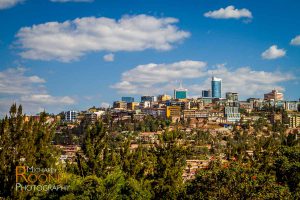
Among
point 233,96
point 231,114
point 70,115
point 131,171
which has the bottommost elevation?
point 131,171

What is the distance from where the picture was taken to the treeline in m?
14.9

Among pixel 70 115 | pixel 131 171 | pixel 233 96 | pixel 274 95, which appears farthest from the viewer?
pixel 274 95

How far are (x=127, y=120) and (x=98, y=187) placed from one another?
9044 centimetres

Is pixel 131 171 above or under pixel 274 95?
under

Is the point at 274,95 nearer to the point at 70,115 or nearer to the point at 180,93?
the point at 180,93

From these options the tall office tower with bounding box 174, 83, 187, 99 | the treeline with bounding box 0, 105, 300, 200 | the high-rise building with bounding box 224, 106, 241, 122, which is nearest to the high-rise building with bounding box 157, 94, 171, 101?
the tall office tower with bounding box 174, 83, 187, 99

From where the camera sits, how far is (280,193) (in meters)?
14.7

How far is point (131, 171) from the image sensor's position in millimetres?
20531

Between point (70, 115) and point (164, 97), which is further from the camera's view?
point (164, 97)

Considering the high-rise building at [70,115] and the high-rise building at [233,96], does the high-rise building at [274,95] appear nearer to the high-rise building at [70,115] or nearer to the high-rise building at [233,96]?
the high-rise building at [233,96]

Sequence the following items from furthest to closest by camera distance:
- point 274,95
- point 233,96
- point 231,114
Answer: point 274,95 → point 233,96 → point 231,114

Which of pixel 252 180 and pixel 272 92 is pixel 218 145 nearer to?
pixel 252 180

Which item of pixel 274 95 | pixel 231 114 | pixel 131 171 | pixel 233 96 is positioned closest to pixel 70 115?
pixel 231 114

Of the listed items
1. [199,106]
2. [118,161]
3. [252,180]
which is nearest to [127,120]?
[199,106]
